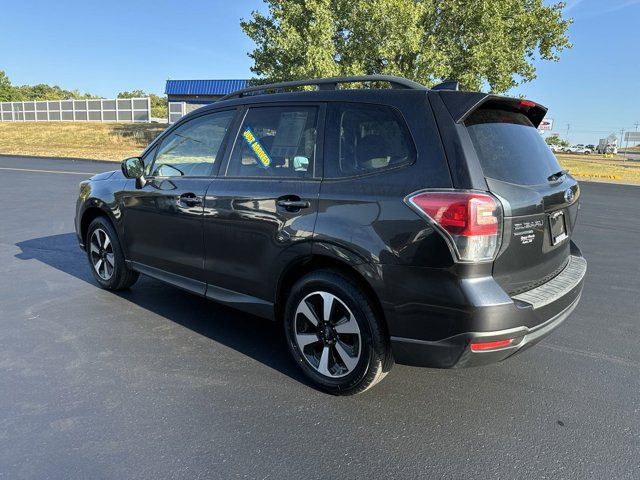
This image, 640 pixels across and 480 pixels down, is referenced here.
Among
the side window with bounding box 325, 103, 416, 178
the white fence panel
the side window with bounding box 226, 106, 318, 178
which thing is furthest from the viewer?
the white fence panel

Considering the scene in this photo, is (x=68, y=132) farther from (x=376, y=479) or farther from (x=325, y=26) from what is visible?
(x=376, y=479)

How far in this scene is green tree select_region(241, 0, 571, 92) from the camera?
70.4 ft

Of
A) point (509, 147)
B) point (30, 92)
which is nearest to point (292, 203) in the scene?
point (509, 147)

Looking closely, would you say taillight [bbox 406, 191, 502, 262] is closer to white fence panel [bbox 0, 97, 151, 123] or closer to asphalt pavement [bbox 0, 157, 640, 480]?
asphalt pavement [bbox 0, 157, 640, 480]

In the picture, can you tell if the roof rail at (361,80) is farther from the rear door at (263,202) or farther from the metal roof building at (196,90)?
the metal roof building at (196,90)

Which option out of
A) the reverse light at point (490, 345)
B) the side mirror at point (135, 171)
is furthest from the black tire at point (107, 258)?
the reverse light at point (490, 345)

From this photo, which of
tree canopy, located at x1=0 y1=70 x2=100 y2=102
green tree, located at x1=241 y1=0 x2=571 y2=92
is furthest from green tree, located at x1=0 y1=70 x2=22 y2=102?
green tree, located at x1=241 y1=0 x2=571 y2=92

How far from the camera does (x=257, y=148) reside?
3.48m

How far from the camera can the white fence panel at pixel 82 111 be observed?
5256cm

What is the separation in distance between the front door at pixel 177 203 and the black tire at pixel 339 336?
1.05 meters

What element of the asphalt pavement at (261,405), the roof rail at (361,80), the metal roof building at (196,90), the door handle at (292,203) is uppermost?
the metal roof building at (196,90)

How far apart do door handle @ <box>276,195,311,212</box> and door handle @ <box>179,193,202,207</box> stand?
88 cm

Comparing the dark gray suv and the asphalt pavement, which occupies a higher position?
the dark gray suv

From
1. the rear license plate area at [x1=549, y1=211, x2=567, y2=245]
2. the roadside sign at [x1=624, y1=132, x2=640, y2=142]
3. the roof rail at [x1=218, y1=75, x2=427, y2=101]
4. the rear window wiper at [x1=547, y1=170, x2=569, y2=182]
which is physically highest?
the roadside sign at [x1=624, y1=132, x2=640, y2=142]
